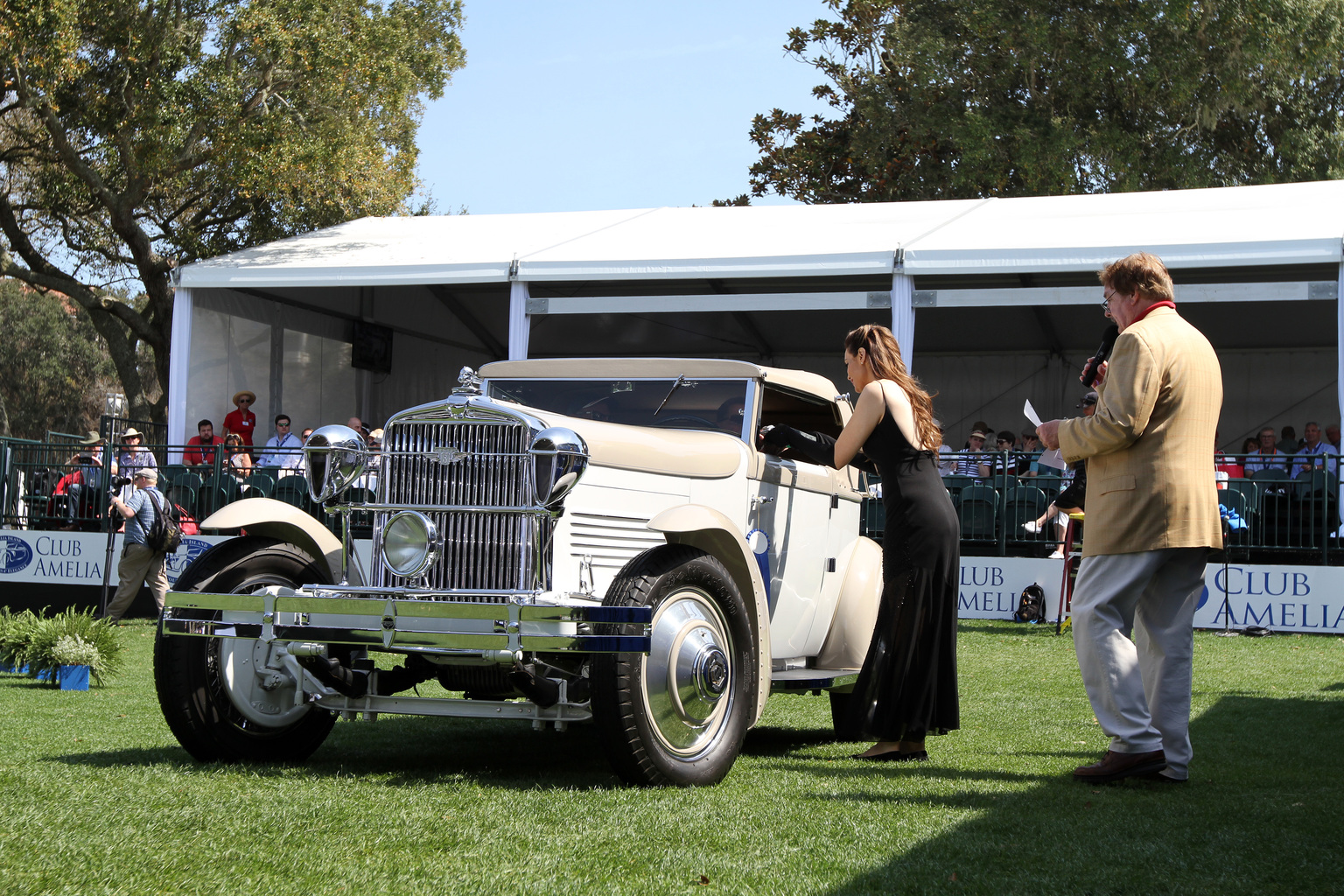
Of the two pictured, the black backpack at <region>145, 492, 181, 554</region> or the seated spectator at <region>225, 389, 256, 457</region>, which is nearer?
the black backpack at <region>145, 492, 181, 554</region>

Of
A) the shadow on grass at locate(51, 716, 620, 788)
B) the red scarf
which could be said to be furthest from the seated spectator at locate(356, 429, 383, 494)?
the red scarf

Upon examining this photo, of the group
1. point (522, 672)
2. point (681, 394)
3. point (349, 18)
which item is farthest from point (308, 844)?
point (349, 18)

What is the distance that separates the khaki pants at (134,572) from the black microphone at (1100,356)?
10.7 m

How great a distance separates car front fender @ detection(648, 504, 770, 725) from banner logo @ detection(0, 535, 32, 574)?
12.4m

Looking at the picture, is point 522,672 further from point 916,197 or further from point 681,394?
point 916,197

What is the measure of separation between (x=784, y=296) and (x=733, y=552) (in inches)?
390

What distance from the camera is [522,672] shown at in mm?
4539

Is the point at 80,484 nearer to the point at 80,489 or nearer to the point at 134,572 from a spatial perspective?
the point at 80,489

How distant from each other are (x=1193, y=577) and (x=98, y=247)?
23.8 m

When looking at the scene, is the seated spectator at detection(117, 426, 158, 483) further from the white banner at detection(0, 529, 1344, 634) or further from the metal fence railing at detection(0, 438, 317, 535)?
the white banner at detection(0, 529, 1344, 634)

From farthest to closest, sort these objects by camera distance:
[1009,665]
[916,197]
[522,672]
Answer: [916,197] → [1009,665] → [522,672]

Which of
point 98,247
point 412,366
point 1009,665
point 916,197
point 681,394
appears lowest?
point 1009,665

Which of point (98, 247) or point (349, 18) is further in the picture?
point (98, 247)

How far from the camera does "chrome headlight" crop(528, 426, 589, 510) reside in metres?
4.67
